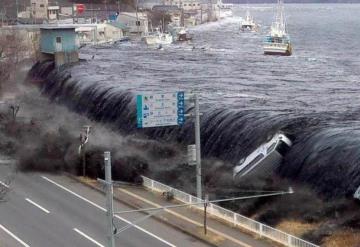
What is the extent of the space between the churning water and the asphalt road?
765cm

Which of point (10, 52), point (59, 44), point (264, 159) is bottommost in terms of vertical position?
point (264, 159)

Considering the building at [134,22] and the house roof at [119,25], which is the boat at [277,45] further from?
the building at [134,22]

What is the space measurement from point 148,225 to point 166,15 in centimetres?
13571

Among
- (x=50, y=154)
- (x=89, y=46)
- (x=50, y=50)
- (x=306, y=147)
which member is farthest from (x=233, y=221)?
(x=89, y=46)

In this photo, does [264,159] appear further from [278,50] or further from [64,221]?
[278,50]

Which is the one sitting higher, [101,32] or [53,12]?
[53,12]

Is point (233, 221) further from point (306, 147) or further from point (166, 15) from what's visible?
point (166, 15)

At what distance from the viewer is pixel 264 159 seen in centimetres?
3053

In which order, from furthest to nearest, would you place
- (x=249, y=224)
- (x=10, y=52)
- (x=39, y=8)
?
1. (x=39, y=8)
2. (x=10, y=52)
3. (x=249, y=224)

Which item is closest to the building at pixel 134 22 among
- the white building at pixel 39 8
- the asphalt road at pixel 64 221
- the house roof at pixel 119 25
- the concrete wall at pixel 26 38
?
the house roof at pixel 119 25

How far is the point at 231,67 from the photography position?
71.6 meters

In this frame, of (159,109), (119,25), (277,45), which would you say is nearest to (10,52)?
(277,45)

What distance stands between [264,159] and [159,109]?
699 cm

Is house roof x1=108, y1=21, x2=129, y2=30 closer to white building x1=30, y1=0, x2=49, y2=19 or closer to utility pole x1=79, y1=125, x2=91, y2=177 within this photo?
white building x1=30, y1=0, x2=49, y2=19
